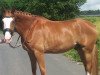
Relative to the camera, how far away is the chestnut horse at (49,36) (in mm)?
7484

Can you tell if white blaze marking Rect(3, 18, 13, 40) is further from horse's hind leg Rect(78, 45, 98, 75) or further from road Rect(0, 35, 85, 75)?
road Rect(0, 35, 85, 75)

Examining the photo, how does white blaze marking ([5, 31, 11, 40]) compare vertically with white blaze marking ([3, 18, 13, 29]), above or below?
below

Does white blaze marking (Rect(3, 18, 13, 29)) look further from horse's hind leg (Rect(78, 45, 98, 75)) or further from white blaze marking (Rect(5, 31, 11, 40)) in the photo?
horse's hind leg (Rect(78, 45, 98, 75))

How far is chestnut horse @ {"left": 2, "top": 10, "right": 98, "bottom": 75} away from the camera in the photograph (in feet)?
24.6

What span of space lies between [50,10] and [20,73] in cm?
2585

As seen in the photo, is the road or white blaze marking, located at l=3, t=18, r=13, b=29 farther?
the road

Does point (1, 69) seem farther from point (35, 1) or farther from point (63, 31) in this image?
point (35, 1)

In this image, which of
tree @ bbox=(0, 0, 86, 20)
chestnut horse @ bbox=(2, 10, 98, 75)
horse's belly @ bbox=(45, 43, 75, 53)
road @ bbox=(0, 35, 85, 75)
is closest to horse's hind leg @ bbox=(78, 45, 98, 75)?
chestnut horse @ bbox=(2, 10, 98, 75)

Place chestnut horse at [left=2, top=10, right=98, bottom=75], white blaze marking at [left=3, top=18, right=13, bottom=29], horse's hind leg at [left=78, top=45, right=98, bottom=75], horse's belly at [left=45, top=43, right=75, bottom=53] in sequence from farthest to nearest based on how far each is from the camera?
horse's hind leg at [left=78, top=45, right=98, bottom=75] → horse's belly at [left=45, top=43, right=75, bottom=53] → chestnut horse at [left=2, top=10, right=98, bottom=75] → white blaze marking at [left=3, top=18, right=13, bottom=29]

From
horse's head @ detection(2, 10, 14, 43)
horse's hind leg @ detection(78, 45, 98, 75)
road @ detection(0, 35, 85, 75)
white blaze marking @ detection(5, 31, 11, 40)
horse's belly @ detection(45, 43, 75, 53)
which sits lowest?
road @ detection(0, 35, 85, 75)

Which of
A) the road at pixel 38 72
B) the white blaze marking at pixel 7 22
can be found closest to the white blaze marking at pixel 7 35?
the white blaze marking at pixel 7 22

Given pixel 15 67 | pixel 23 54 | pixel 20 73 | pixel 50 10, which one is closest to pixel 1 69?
pixel 15 67

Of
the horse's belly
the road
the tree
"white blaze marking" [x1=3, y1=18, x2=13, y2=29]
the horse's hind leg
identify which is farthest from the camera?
the tree

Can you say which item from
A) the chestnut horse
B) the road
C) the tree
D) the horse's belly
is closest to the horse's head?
the chestnut horse
